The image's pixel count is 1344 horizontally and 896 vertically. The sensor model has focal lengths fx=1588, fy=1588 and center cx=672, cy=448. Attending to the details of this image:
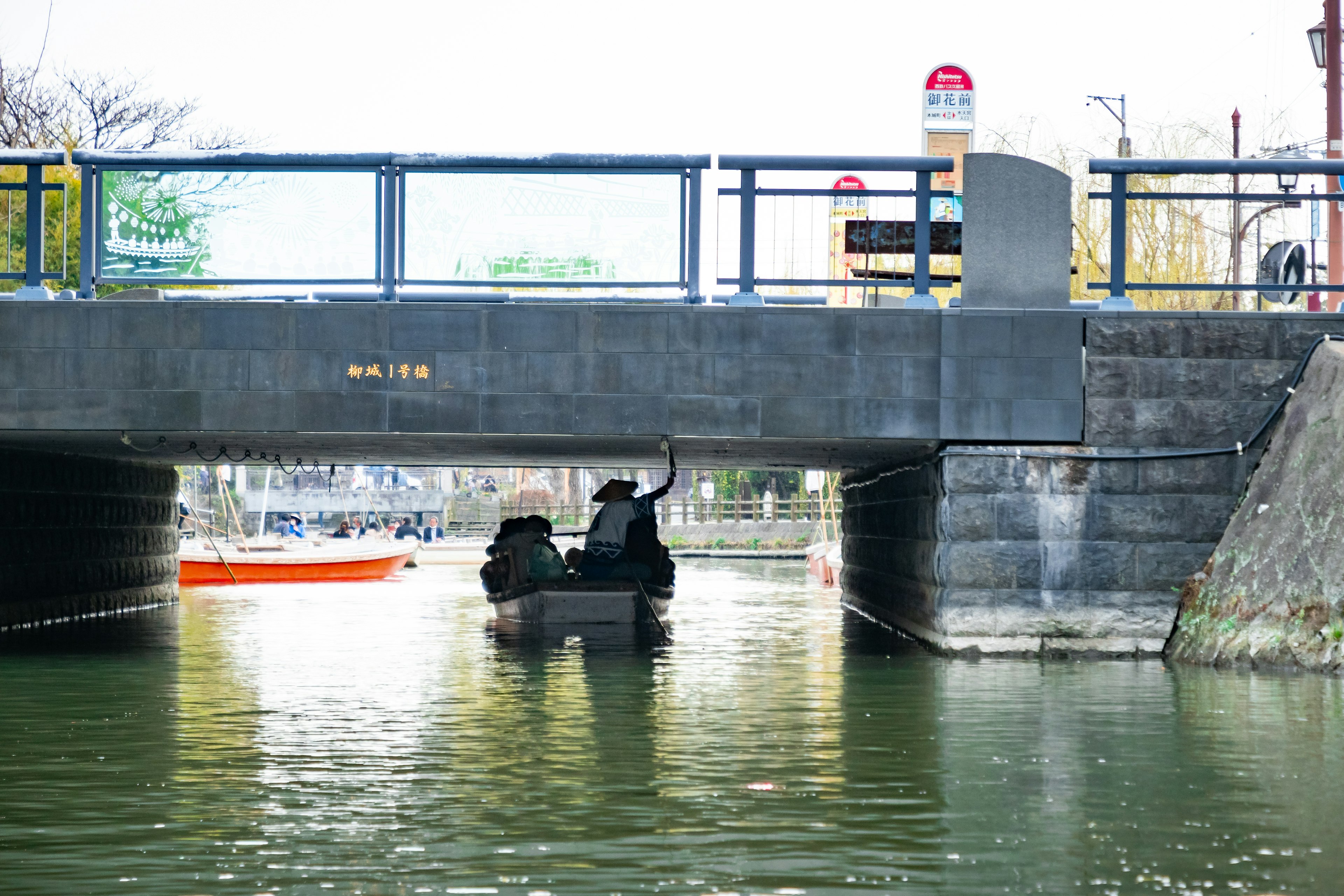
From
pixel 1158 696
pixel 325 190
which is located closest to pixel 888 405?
pixel 1158 696

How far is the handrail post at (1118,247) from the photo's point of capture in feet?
51.1

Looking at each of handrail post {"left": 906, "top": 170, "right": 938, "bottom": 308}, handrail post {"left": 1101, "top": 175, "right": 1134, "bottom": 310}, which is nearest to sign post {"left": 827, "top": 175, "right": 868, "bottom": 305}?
handrail post {"left": 906, "top": 170, "right": 938, "bottom": 308}

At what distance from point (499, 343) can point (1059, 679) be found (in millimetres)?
6103

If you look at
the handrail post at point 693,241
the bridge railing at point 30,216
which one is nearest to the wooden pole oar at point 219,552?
the bridge railing at point 30,216

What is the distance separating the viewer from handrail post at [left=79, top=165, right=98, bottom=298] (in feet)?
51.1

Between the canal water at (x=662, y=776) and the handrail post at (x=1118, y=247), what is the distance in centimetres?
352

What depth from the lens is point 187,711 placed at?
462 inches

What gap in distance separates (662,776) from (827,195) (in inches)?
323

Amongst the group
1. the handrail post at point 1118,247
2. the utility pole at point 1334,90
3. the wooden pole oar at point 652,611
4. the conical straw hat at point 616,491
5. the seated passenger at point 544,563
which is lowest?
the wooden pole oar at point 652,611

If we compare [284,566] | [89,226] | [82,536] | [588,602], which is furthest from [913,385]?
[284,566]

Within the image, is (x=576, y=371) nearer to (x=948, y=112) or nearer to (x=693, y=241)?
(x=693, y=241)

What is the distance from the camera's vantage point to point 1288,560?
555 inches

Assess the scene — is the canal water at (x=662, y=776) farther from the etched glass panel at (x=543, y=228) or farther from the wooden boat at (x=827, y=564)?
the wooden boat at (x=827, y=564)

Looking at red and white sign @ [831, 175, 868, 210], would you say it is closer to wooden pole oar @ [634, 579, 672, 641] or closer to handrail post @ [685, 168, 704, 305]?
handrail post @ [685, 168, 704, 305]
